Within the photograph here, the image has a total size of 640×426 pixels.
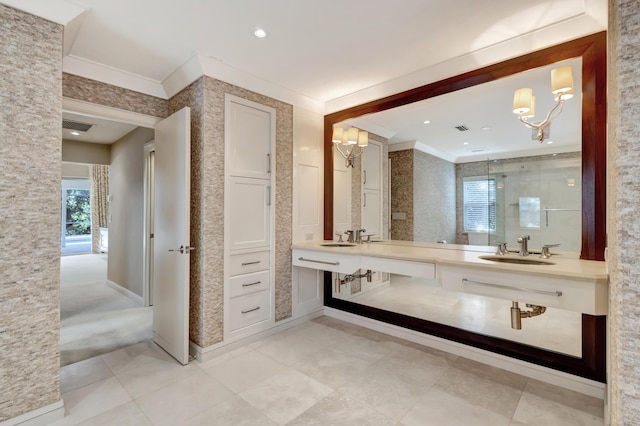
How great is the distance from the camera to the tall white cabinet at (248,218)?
2.56m

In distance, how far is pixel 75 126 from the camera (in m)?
4.01

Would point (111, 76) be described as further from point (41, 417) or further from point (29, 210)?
point (41, 417)

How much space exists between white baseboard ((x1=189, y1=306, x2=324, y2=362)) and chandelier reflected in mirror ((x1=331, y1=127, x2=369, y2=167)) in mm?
1783

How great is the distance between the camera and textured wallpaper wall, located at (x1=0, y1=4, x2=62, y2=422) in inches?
61.7

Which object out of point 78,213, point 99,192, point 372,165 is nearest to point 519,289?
point 372,165

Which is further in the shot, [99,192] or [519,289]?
[99,192]

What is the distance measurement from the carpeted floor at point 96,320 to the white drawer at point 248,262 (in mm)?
1185

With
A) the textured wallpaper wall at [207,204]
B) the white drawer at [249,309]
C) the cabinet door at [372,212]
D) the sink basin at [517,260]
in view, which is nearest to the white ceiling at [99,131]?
the textured wallpaper wall at [207,204]

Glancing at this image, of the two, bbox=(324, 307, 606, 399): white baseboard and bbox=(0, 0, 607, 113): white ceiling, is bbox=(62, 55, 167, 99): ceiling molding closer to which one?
bbox=(0, 0, 607, 113): white ceiling

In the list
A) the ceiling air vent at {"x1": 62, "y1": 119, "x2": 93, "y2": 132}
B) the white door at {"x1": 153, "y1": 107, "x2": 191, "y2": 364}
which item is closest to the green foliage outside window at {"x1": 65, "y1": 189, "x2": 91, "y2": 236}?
the ceiling air vent at {"x1": 62, "y1": 119, "x2": 93, "y2": 132}

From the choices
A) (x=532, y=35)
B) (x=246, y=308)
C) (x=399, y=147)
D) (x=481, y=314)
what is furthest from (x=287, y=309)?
(x=532, y=35)

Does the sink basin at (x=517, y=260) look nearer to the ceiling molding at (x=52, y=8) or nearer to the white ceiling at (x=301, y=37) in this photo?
the white ceiling at (x=301, y=37)

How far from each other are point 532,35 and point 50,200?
3147mm

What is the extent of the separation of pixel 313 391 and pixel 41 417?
1521mm
